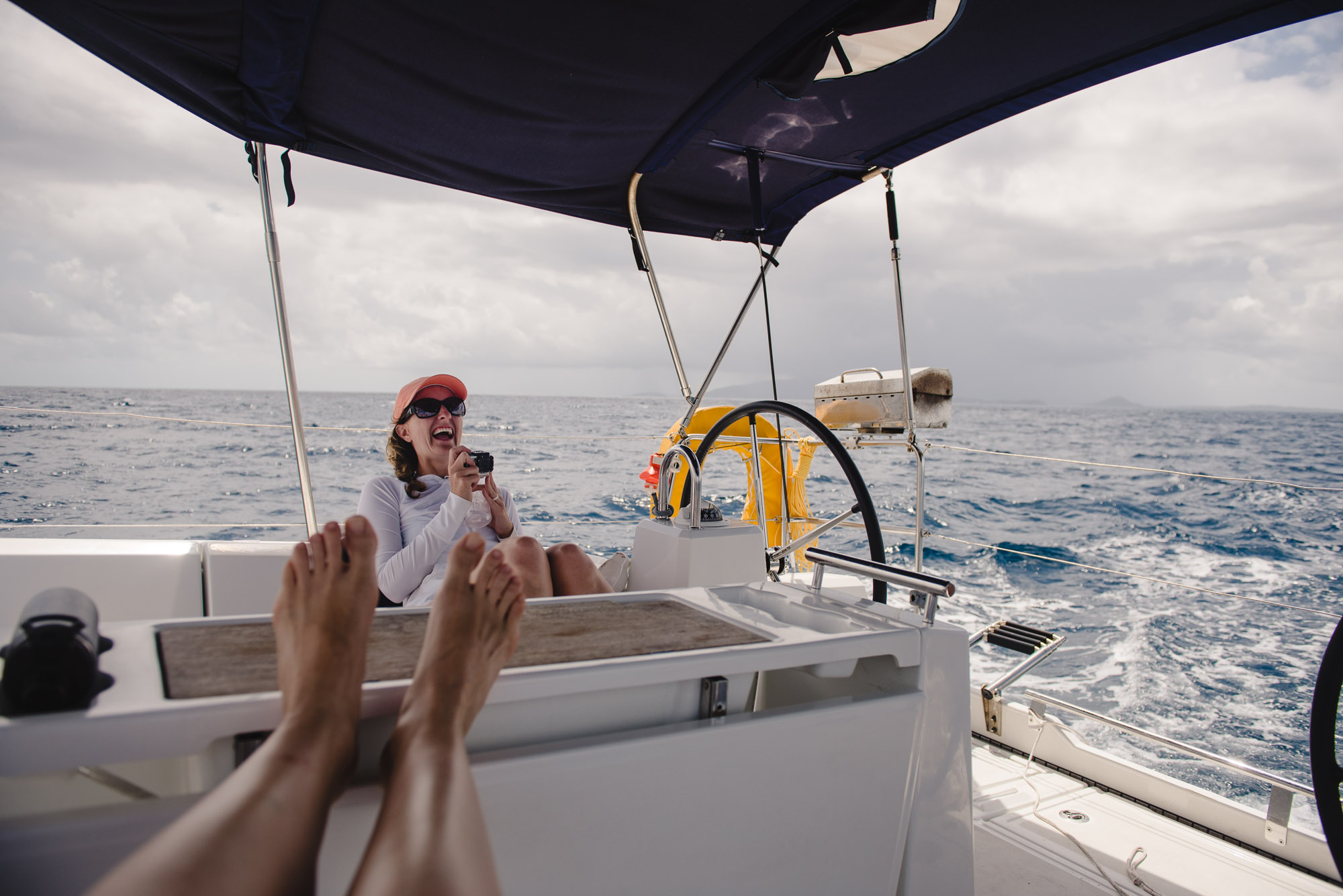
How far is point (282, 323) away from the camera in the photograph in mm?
1579

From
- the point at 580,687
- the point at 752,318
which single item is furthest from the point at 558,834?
the point at 752,318

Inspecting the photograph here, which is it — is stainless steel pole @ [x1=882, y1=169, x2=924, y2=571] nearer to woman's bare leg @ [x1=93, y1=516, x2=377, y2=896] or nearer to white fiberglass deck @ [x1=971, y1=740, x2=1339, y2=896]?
white fiberglass deck @ [x1=971, y1=740, x2=1339, y2=896]

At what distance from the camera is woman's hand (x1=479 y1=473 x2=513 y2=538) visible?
1637mm

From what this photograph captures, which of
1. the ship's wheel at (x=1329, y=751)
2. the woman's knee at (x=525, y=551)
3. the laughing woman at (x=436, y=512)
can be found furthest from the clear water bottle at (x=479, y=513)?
the ship's wheel at (x=1329, y=751)

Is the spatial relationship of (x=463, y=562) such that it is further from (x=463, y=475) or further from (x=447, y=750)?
(x=463, y=475)

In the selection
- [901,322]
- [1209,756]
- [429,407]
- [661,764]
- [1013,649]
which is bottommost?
[1209,756]

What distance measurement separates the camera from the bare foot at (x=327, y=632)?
57cm

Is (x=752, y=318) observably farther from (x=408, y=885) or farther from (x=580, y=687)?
(x=408, y=885)

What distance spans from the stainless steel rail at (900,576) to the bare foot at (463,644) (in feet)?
1.72

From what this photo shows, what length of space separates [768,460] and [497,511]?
54.5 inches

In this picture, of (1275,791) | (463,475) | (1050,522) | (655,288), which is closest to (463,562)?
(463,475)

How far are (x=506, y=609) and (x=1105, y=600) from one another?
17.5ft

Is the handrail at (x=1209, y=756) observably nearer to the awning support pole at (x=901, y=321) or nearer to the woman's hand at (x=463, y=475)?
the awning support pole at (x=901, y=321)

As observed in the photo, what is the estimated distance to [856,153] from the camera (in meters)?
1.86
